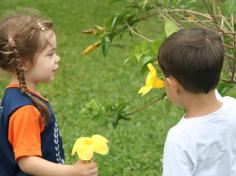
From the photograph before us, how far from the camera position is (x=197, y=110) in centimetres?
180

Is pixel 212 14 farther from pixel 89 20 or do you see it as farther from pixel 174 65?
pixel 89 20

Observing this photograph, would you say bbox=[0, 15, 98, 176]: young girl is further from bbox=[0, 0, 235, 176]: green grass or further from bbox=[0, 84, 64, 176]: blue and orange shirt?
bbox=[0, 0, 235, 176]: green grass

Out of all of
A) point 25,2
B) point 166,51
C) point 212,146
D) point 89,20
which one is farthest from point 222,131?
point 25,2

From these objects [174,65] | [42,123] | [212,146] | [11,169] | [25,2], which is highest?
[174,65]

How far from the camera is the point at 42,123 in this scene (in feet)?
7.22

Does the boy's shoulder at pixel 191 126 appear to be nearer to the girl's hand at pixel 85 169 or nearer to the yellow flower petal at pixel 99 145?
the yellow flower petal at pixel 99 145

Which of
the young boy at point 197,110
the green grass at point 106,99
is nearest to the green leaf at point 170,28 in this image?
the young boy at point 197,110

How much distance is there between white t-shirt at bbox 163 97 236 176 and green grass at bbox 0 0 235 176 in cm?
79

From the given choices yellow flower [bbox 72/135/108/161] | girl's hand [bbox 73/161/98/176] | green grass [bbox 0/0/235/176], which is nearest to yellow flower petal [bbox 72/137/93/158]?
yellow flower [bbox 72/135/108/161]

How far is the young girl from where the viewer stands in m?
2.13

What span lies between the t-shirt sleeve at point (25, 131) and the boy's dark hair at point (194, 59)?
584 millimetres

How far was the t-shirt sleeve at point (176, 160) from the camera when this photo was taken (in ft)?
5.64

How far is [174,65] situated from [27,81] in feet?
2.35

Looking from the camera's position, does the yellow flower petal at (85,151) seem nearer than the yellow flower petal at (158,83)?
Yes
